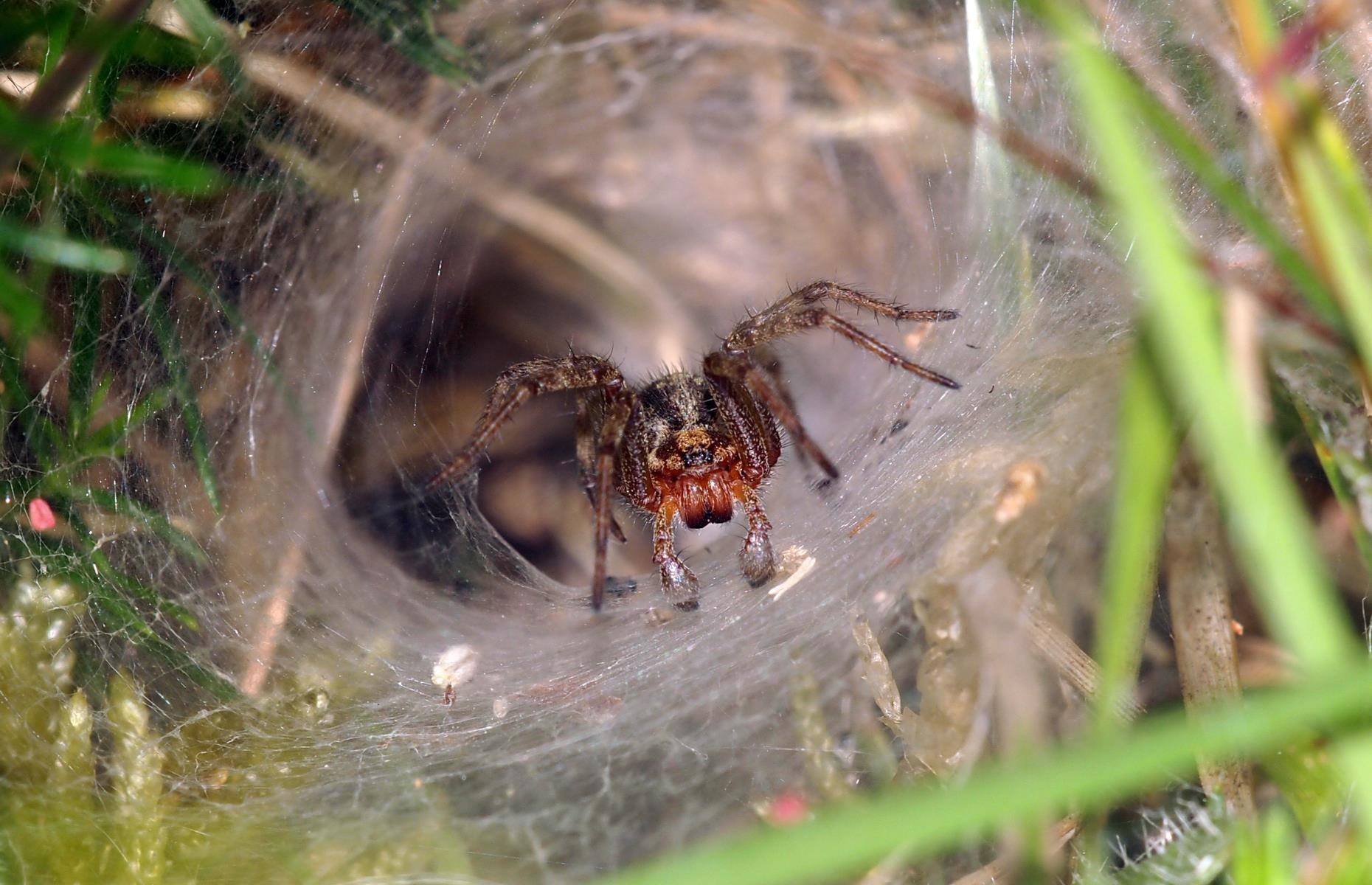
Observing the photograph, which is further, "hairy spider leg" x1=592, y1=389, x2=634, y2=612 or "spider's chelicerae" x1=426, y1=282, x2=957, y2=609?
"spider's chelicerae" x1=426, y1=282, x2=957, y2=609

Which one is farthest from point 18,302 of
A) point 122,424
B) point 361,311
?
point 361,311

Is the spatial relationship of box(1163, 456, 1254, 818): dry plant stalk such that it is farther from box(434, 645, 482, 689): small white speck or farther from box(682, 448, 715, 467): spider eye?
box(434, 645, 482, 689): small white speck

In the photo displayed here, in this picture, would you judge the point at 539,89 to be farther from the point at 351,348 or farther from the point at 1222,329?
the point at 1222,329

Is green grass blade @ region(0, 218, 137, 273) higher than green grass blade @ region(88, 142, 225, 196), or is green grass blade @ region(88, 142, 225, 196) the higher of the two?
green grass blade @ region(88, 142, 225, 196)

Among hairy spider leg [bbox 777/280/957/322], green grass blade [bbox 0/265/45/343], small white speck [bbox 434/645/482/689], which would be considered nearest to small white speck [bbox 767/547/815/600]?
hairy spider leg [bbox 777/280/957/322]

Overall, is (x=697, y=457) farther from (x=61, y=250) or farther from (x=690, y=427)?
(x=61, y=250)

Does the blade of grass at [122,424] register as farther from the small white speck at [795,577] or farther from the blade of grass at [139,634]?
the small white speck at [795,577]
